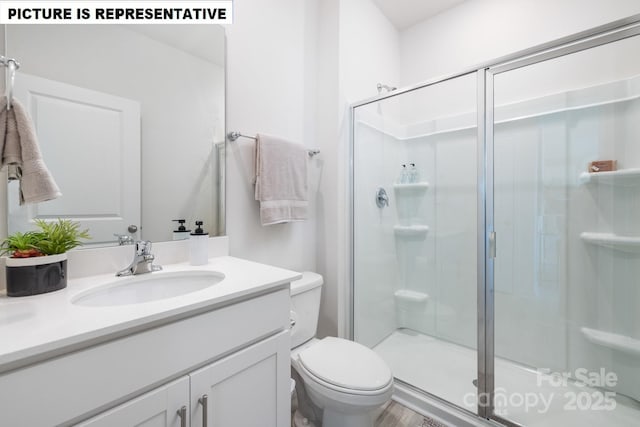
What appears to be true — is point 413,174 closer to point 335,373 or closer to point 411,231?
point 411,231

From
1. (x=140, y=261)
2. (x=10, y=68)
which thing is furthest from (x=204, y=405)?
(x=10, y=68)

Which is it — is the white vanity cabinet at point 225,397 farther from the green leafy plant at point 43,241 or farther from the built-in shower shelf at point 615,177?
the built-in shower shelf at point 615,177

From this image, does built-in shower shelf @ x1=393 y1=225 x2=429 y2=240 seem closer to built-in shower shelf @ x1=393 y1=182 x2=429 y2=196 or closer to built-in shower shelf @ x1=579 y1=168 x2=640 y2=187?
built-in shower shelf @ x1=393 y1=182 x2=429 y2=196

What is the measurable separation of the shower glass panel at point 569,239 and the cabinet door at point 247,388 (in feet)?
3.67

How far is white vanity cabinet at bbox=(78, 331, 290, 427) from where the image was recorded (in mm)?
616

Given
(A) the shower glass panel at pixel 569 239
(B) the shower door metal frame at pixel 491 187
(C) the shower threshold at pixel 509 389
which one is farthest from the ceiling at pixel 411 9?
(C) the shower threshold at pixel 509 389

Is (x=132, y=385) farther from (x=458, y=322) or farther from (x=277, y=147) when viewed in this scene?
(x=458, y=322)

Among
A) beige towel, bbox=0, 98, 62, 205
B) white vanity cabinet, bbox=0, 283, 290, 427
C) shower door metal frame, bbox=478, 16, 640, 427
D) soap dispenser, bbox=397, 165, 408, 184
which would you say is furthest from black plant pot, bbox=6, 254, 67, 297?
soap dispenser, bbox=397, 165, 408, 184

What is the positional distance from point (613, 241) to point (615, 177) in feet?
1.09

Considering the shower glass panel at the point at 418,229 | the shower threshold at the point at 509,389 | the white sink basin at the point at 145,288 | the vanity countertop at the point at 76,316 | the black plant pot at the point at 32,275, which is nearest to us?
the vanity countertop at the point at 76,316

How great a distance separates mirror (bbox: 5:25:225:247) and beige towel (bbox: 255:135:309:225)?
192mm

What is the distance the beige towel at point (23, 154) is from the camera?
0.76 m

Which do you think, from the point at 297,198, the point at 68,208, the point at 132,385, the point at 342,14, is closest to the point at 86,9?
the point at 68,208

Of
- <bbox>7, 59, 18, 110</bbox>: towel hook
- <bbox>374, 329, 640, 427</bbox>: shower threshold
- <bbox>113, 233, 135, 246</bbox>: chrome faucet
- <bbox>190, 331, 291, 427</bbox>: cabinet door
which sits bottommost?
<bbox>374, 329, 640, 427</bbox>: shower threshold
